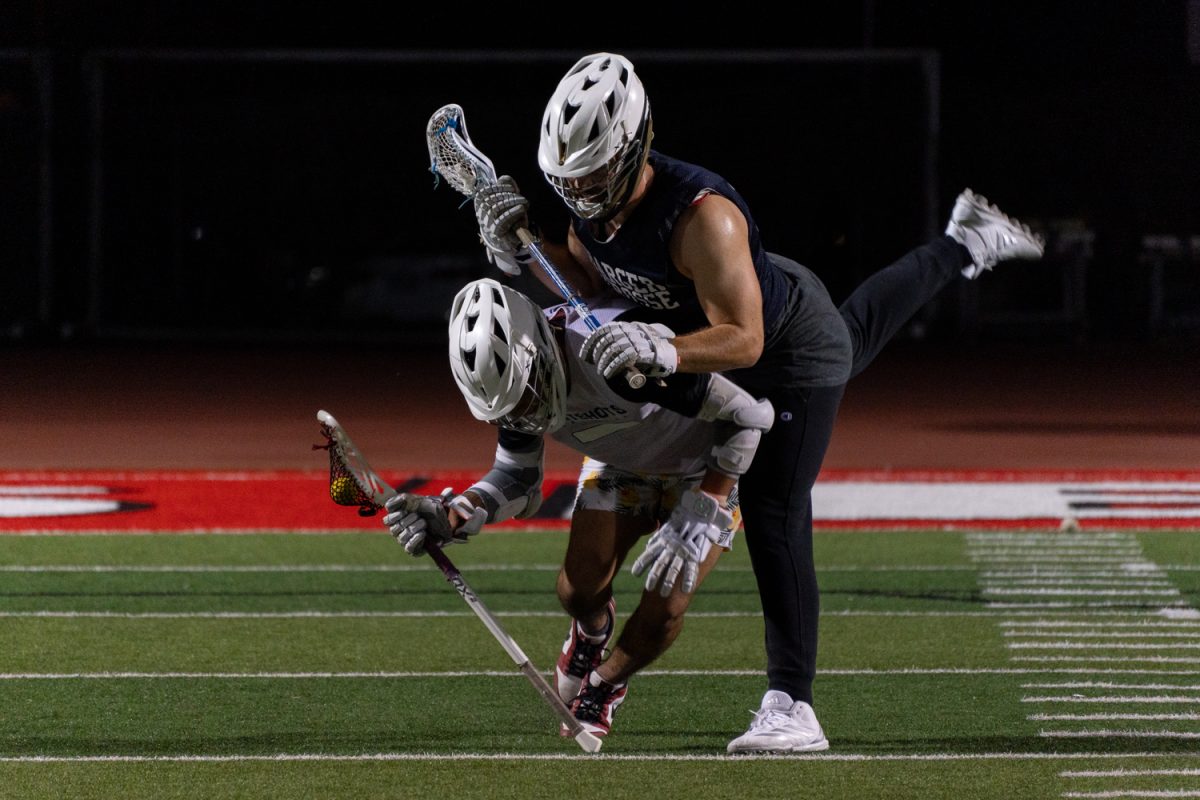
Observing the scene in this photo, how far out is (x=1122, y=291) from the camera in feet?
74.2

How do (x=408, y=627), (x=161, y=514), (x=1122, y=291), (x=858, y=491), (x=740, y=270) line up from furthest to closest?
(x=1122, y=291) → (x=858, y=491) → (x=161, y=514) → (x=408, y=627) → (x=740, y=270)

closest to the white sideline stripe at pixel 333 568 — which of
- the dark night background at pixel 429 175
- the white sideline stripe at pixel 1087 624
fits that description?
the white sideline stripe at pixel 1087 624

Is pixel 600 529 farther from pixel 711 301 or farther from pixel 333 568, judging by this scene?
pixel 333 568

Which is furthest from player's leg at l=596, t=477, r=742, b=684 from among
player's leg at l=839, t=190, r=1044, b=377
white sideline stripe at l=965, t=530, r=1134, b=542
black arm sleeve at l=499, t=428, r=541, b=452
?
white sideline stripe at l=965, t=530, r=1134, b=542

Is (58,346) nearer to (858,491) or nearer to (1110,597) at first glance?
(858,491)

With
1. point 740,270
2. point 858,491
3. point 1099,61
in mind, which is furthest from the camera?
point 1099,61

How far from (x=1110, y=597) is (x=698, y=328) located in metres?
2.79

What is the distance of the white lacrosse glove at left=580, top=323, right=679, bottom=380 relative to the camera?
3895 millimetres

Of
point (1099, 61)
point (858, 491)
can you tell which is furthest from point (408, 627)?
point (1099, 61)

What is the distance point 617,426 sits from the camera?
14.4 ft

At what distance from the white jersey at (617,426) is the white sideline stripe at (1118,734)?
1112 millimetres

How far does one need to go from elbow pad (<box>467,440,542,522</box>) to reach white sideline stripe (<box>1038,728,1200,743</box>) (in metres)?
1.41

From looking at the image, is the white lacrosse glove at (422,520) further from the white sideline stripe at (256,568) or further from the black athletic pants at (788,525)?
the white sideline stripe at (256,568)

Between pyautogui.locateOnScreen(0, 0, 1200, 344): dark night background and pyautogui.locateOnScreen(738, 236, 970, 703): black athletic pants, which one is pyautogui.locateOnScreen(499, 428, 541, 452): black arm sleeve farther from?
pyautogui.locateOnScreen(0, 0, 1200, 344): dark night background
